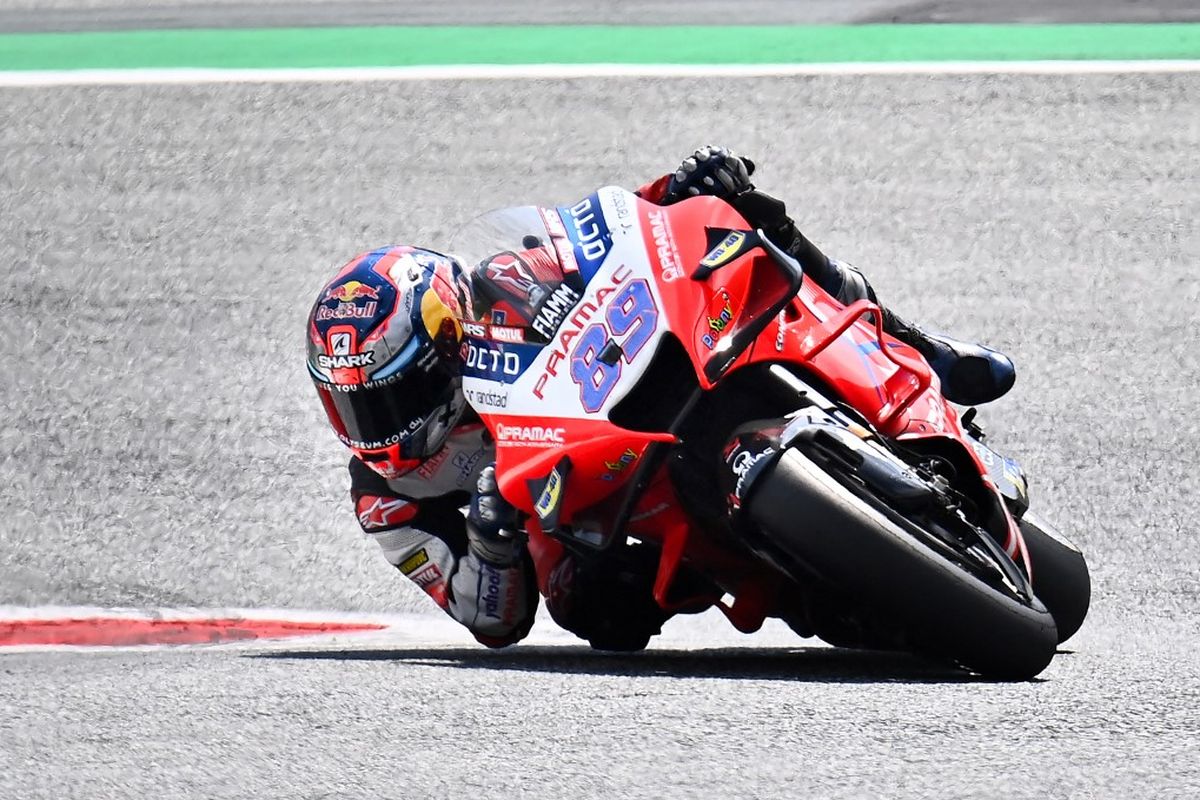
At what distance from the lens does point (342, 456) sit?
6.85 m

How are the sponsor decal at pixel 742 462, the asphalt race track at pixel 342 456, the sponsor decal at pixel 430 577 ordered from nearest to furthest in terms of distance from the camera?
the asphalt race track at pixel 342 456 < the sponsor decal at pixel 742 462 < the sponsor decal at pixel 430 577

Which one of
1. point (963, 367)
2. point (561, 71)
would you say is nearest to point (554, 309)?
point (963, 367)

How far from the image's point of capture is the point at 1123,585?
5.79 meters

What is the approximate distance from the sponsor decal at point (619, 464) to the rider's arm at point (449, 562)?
79cm

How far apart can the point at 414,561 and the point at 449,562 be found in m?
0.12

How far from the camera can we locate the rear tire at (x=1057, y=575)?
4.59 m

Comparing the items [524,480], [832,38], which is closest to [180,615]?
[524,480]

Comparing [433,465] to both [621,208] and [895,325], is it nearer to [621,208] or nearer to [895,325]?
[621,208]

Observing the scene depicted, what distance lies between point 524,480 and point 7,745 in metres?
1.27

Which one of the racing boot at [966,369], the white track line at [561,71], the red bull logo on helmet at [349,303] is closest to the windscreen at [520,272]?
the red bull logo on helmet at [349,303]

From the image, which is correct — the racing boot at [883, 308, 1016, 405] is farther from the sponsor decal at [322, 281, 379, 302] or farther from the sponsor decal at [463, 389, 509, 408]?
the sponsor decal at [322, 281, 379, 302]

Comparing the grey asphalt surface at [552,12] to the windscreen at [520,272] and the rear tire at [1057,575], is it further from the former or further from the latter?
the windscreen at [520,272]

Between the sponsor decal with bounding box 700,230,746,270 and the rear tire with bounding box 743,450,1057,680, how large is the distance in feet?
1.82

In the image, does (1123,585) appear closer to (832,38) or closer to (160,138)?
(832,38)
